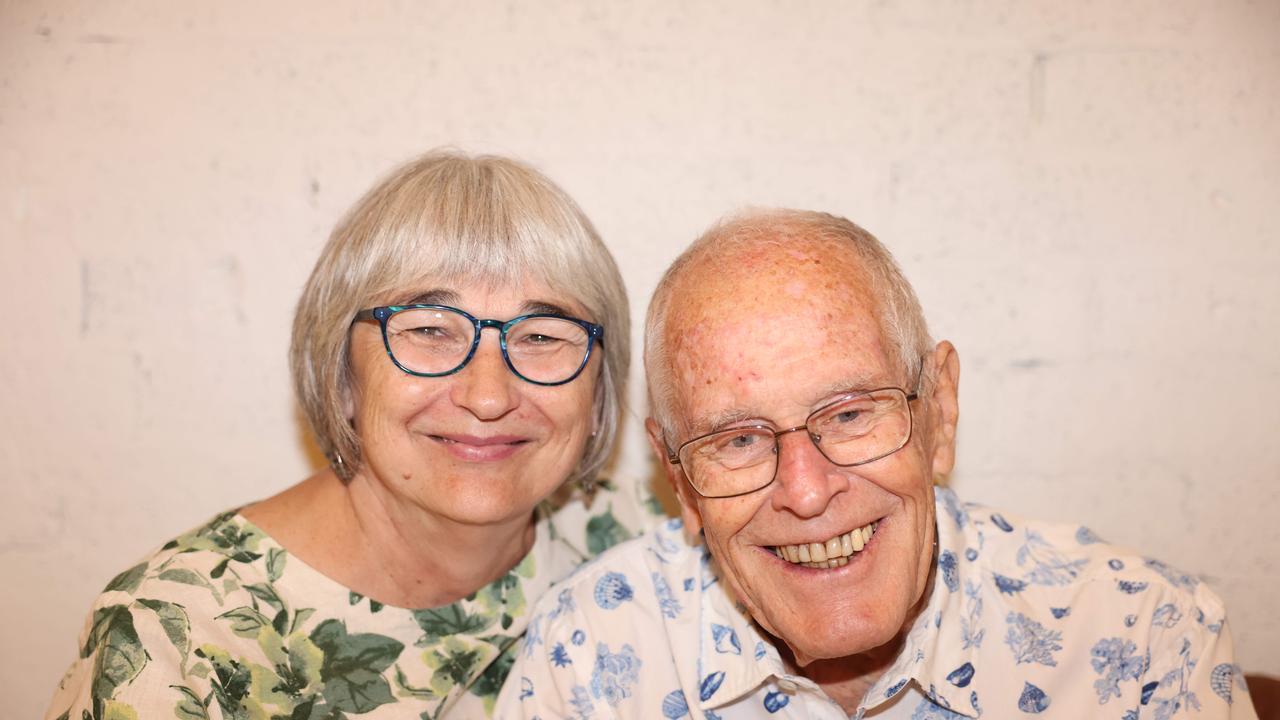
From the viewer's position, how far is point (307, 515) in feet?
6.44

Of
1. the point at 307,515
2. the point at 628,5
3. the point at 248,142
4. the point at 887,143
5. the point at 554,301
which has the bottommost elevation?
the point at 307,515

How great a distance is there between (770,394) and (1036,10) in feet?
5.10

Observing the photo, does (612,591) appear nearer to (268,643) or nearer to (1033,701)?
(268,643)

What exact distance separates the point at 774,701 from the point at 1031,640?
521 mm

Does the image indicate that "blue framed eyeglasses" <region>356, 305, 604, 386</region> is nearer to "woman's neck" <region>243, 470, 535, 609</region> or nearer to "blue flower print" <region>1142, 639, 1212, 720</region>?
"woman's neck" <region>243, 470, 535, 609</region>

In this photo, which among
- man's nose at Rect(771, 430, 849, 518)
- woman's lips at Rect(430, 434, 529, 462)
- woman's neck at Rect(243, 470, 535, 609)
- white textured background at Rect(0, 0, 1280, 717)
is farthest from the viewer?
white textured background at Rect(0, 0, 1280, 717)

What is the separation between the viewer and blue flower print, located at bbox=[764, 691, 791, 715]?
171 cm

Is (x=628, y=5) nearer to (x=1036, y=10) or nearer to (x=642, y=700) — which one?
(x=1036, y=10)

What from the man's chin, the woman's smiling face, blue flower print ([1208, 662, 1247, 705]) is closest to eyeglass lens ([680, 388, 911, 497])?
the man's chin

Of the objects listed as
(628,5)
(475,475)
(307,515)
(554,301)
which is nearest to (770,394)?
(554,301)

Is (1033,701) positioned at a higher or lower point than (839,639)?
lower

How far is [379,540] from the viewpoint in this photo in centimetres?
198

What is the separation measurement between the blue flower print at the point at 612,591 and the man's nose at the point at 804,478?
0.53 m

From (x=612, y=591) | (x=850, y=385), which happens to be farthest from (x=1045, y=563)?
(x=612, y=591)
